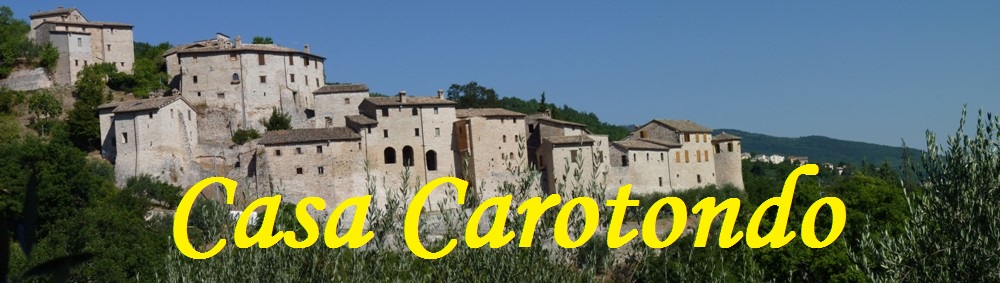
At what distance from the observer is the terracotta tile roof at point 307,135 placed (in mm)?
56906

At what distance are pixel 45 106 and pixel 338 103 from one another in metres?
15.5

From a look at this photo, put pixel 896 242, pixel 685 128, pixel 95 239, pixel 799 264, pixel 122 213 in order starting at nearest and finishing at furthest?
pixel 896 242 → pixel 799 264 → pixel 95 239 → pixel 122 213 → pixel 685 128

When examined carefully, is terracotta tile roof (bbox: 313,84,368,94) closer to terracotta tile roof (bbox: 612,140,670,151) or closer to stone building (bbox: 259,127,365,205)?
stone building (bbox: 259,127,365,205)

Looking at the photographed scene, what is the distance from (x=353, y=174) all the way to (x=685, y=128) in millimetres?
19726

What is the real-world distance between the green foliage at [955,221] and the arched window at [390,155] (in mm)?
45506

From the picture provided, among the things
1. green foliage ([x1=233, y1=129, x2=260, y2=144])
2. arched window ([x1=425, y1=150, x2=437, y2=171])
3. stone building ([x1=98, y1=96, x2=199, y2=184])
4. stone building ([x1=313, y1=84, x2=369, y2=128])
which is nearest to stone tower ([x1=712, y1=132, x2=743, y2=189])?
arched window ([x1=425, y1=150, x2=437, y2=171])

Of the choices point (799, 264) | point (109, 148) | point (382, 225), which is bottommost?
point (799, 264)

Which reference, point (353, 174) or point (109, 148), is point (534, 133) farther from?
point (109, 148)

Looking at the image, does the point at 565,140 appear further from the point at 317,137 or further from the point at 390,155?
the point at 317,137

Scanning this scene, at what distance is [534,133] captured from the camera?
208 ft

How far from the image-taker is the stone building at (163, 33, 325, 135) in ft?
200

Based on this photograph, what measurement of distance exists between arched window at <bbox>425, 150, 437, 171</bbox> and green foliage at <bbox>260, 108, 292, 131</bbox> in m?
7.39

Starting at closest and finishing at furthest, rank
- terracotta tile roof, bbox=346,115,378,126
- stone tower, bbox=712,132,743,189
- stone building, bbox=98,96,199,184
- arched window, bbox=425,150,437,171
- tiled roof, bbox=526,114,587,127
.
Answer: stone building, bbox=98,96,199,184 → terracotta tile roof, bbox=346,115,378,126 → arched window, bbox=425,150,437,171 → tiled roof, bbox=526,114,587,127 → stone tower, bbox=712,132,743,189

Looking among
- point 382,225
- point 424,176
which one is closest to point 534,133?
point 424,176
